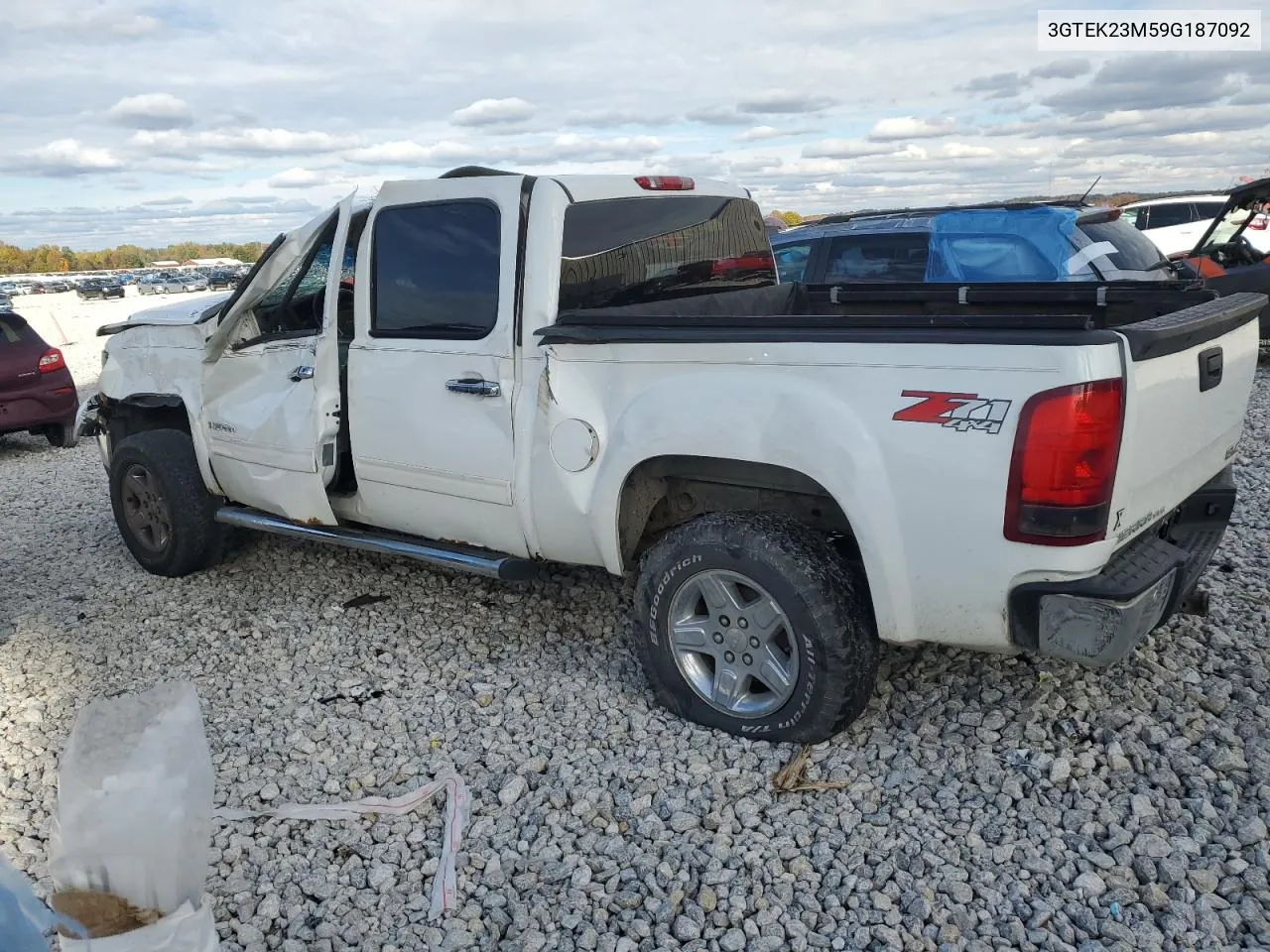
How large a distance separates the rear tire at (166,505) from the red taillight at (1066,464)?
422cm

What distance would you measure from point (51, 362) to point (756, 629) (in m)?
9.18

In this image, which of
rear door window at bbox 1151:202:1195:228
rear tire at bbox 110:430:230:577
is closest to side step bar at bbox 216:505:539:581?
rear tire at bbox 110:430:230:577

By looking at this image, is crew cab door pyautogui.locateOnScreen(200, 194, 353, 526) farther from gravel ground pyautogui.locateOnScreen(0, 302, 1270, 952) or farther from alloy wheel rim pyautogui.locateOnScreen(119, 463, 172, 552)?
gravel ground pyautogui.locateOnScreen(0, 302, 1270, 952)

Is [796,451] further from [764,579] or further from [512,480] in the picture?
[512,480]

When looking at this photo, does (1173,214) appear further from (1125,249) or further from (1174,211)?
(1125,249)

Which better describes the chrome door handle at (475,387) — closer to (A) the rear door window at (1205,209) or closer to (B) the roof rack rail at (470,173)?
(B) the roof rack rail at (470,173)

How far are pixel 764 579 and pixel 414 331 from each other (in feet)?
6.24

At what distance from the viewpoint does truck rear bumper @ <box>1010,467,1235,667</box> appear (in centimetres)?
280

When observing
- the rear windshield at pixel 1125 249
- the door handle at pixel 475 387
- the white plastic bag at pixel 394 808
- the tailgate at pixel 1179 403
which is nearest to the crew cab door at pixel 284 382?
the door handle at pixel 475 387

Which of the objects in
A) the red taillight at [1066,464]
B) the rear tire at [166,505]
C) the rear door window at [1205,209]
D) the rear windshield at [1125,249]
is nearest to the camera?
the red taillight at [1066,464]

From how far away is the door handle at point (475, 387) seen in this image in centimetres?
392

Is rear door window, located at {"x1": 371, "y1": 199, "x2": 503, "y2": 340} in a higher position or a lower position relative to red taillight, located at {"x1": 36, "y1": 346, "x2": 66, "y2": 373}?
higher

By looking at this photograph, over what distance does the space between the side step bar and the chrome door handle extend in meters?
0.69

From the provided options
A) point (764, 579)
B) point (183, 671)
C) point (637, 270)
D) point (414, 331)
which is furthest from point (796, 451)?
point (183, 671)
